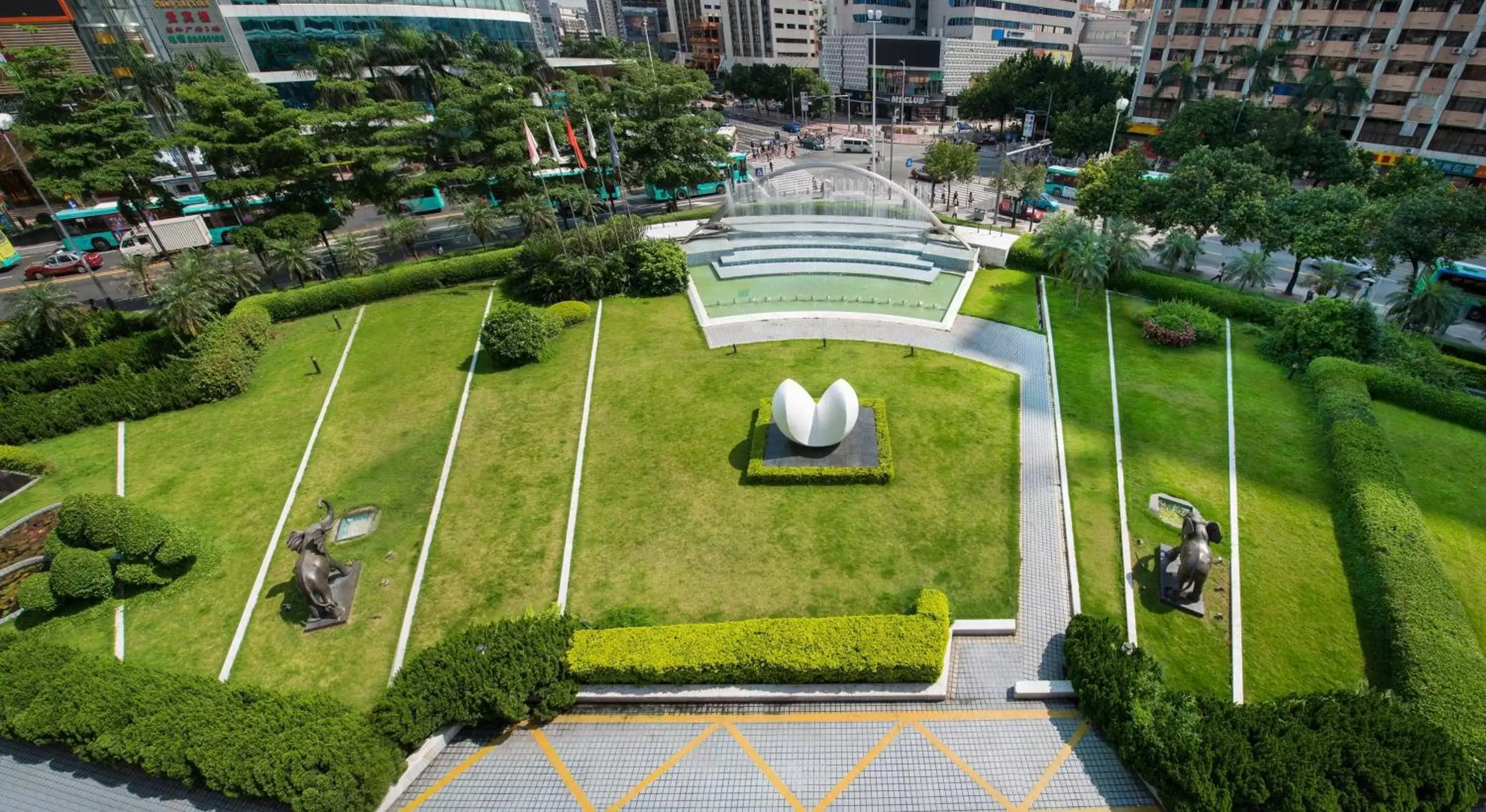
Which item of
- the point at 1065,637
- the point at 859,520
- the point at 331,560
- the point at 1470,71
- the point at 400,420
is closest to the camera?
the point at 1065,637

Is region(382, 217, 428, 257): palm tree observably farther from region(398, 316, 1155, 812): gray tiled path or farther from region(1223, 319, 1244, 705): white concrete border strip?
region(1223, 319, 1244, 705): white concrete border strip

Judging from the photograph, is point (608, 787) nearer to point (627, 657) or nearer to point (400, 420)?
point (627, 657)

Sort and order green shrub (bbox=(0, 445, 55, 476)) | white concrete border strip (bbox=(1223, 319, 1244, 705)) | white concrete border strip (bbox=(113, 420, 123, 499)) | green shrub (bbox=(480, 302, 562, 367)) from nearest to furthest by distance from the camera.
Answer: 1. white concrete border strip (bbox=(1223, 319, 1244, 705))
2. white concrete border strip (bbox=(113, 420, 123, 499))
3. green shrub (bbox=(0, 445, 55, 476))
4. green shrub (bbox=(480, 302, 562, 367))

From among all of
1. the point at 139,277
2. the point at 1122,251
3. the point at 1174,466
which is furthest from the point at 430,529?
the point at 1122,251

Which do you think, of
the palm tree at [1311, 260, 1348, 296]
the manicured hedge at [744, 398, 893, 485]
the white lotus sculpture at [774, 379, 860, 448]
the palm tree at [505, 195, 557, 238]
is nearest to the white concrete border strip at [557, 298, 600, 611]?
the manicured hedge at [744, 398, 893, 485]

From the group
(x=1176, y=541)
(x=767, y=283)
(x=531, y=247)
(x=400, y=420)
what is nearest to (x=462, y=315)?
(x=531, y=247)

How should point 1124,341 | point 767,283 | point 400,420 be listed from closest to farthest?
1. point 400,420
2. point 1124,341
3. point 767,283

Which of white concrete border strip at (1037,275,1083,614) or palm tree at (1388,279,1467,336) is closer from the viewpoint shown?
white concrete border strip at (1037,275,1083,614)

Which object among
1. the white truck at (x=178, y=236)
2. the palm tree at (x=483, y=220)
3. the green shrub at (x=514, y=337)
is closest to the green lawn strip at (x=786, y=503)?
the green shrub at (x=514, y=337)

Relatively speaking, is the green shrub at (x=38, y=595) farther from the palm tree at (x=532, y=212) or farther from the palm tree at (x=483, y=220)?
the palm tree at (x=483, y=220)
